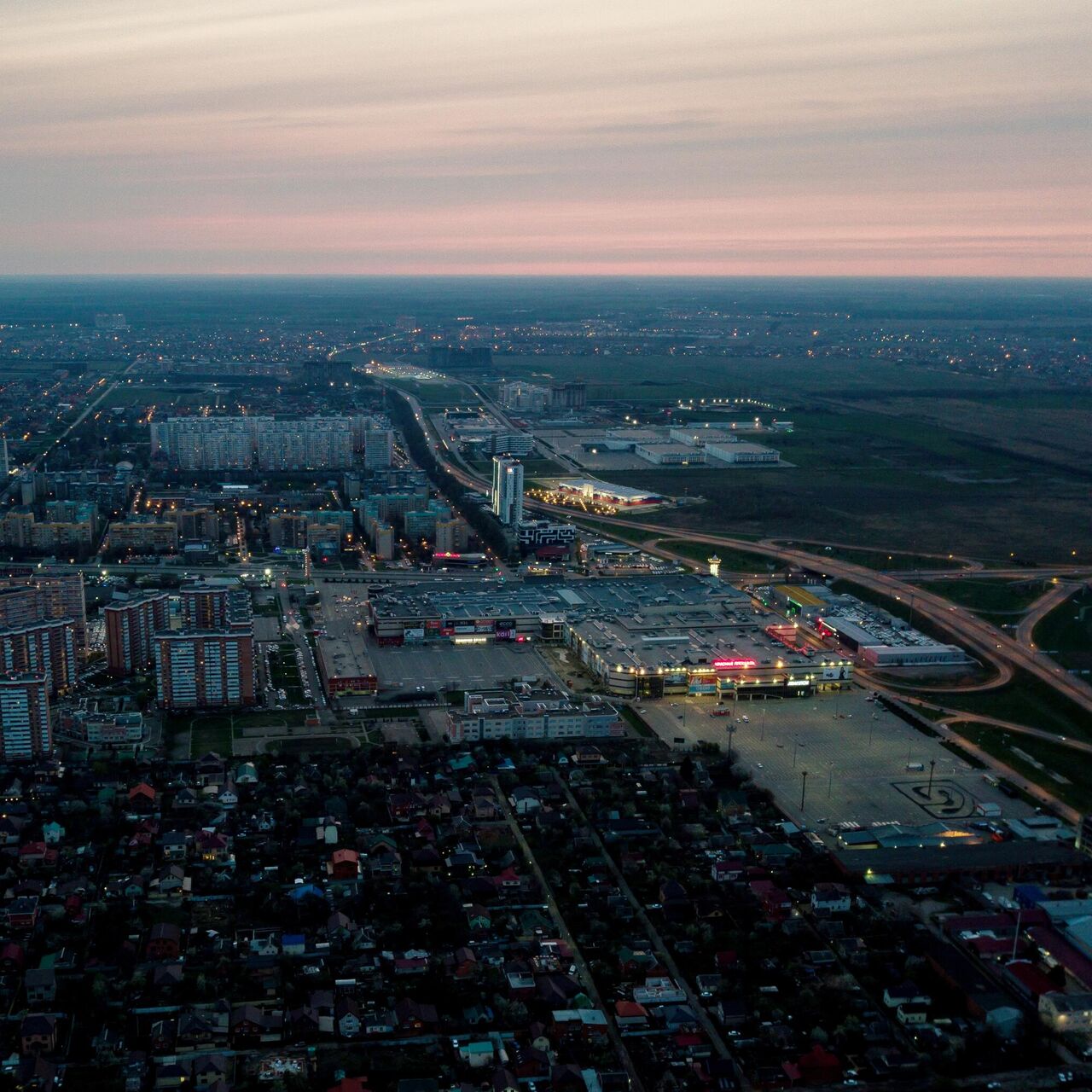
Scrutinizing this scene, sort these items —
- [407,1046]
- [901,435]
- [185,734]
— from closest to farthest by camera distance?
[407,1046] < [185,734] < [901,435]

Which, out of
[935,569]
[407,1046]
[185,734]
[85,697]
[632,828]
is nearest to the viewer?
[407,1046]

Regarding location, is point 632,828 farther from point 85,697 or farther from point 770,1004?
point 85,697

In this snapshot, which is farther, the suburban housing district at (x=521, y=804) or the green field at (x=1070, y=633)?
the green field at (x=1070, y=633)

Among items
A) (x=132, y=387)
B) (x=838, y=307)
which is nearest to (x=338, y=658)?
(x=132, y=387)

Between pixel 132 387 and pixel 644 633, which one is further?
pixel 132 387

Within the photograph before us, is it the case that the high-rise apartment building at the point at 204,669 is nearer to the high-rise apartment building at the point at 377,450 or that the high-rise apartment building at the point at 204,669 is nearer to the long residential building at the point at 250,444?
the high-rise apartment building at the point at 377,450

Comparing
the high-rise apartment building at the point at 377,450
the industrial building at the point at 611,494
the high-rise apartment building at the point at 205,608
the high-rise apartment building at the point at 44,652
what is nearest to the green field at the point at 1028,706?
the high-rise apartment building at the point at 205,608
